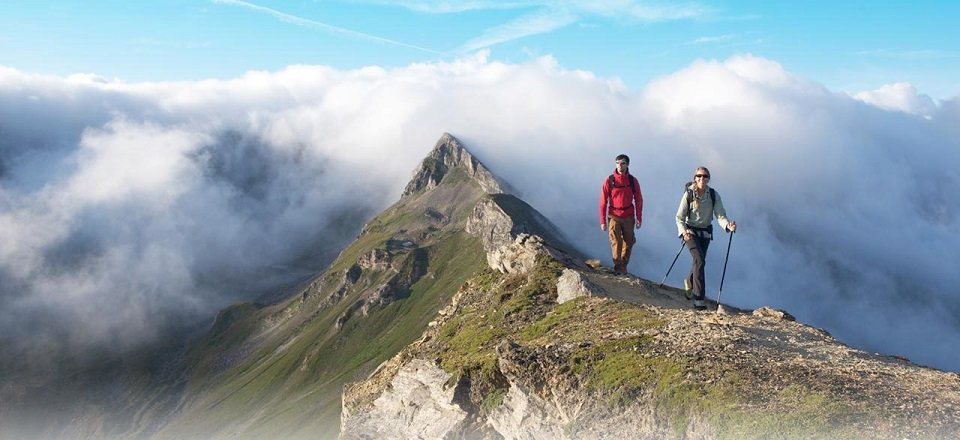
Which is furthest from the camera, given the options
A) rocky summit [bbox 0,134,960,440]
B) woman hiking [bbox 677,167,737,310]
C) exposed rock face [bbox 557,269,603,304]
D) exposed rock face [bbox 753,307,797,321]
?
exposed rock face [bbox 753,307,797,321]

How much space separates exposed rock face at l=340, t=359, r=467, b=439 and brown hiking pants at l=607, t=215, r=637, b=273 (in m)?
12.4

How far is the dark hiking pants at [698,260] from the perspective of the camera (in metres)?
29.7

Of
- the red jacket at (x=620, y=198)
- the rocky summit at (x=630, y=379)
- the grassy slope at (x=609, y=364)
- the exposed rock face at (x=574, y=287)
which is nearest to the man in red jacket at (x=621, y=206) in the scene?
the red jacket at (x=620, y=198)

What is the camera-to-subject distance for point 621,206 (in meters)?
35.4

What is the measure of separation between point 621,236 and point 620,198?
2.48m

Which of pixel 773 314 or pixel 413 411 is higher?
pixel 773 314

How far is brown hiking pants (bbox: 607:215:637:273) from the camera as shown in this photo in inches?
1414

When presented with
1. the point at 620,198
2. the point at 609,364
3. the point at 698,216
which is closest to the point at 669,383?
the point at 609,364

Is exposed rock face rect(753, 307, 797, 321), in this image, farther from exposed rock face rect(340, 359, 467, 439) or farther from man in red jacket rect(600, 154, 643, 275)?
exposed rock face rect(340, 359, 467, 439)

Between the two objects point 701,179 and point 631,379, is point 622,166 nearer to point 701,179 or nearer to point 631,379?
point 701,179

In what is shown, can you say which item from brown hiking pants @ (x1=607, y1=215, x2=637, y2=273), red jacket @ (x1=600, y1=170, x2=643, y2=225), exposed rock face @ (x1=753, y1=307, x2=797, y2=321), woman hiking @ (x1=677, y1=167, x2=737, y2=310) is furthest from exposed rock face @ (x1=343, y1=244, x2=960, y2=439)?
red jacket @ (x1=600, y1=170, x2=643, y2=225)

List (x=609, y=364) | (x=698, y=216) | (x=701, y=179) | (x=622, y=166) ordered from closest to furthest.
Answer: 1. (x=609, y=364)
2. (x=701, y=179)
3. (x=698, y=216)
4. (x=622, y=166)

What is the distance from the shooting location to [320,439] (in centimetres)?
19838

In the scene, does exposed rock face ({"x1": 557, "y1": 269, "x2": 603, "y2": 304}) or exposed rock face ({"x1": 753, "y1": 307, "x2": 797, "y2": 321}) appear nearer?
exposed rock face ({"x1": 557, "y1": 269, "x2": 603, "y2": 304})
